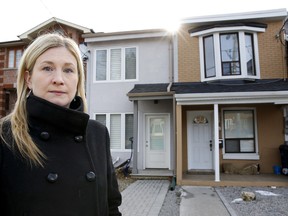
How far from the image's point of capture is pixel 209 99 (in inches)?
341

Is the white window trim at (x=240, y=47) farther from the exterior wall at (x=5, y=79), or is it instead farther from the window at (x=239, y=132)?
the exterior wall at (x=5, y=79)

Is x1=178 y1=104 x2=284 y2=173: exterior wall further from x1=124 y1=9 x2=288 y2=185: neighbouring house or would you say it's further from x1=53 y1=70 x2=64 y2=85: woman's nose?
x1=53 y1=70 x2=64 y2=85: woman's nose

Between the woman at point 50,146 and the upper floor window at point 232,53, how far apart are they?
9587 millimetres

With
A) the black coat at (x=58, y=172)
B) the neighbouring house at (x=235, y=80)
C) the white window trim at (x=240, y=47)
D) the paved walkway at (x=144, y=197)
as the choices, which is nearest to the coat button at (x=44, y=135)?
the black coat at (x=58, y=172)

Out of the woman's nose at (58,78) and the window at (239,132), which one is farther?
the window at (239,132)

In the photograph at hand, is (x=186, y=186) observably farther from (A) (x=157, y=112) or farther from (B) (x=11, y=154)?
(B) (x=11, y=154)

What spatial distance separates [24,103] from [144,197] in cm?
646

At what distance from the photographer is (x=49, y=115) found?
1.29m

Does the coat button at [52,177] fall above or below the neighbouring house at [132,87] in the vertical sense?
below

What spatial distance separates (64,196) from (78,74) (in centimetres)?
71

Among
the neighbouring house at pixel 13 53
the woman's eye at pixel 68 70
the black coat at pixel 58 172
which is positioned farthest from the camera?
the neighbouring house at pixel 13 53

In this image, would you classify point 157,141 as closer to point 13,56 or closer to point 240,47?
point 240,47

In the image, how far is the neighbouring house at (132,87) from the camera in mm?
11133

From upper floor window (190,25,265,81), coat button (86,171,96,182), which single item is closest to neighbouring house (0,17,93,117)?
upper floor window (190,25,265,81)
